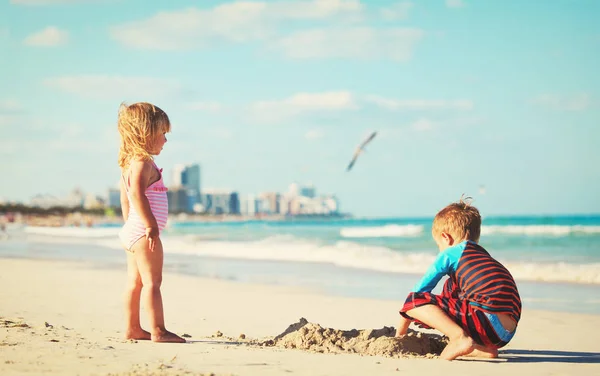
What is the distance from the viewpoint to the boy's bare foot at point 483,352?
150 inches

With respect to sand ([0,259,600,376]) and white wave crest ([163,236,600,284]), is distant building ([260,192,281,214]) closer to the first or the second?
white wave crest ([163,236,600,284])

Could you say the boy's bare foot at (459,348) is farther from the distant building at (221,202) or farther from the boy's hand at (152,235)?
the distant building at (221,202)

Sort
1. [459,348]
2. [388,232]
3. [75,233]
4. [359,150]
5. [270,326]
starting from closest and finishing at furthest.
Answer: [459,348], [270,326], [359,150], [75,233], [388,232]

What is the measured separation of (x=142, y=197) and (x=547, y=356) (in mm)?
2797

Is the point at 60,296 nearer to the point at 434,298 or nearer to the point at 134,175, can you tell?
the point at 134,175

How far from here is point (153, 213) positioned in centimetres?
400

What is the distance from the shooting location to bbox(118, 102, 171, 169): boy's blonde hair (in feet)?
13.1

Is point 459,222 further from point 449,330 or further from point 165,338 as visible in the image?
point 165,338

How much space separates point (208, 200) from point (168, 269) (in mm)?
147033

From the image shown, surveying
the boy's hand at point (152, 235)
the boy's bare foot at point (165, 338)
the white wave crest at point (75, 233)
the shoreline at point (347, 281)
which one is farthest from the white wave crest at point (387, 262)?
the white wave crest at point (75, 233)

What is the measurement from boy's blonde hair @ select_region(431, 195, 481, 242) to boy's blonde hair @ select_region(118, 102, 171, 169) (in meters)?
1.83

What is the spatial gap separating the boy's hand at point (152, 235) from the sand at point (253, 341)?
0.60 meters

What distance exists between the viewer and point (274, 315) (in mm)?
5977

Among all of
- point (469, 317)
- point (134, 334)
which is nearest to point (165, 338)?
point (134, 334)
